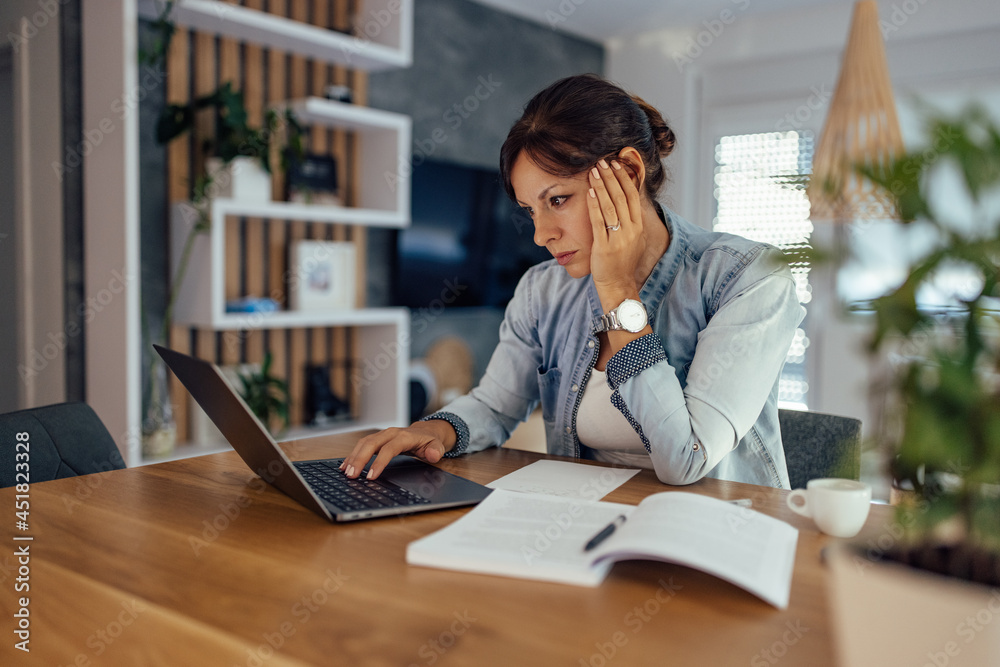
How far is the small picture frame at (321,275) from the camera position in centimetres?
330

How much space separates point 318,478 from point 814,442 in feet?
3.09

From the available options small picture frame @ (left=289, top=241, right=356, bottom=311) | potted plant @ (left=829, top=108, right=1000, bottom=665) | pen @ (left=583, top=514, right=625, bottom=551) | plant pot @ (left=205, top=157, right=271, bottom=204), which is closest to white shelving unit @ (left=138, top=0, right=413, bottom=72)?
plant pot @ (left=205, top=157, right=271, bottom=204)

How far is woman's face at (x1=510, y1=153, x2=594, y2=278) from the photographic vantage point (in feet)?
4.65

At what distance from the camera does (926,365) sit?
0.41m

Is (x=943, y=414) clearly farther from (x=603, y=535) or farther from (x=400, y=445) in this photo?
(x=400, y=445)

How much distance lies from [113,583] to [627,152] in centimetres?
107

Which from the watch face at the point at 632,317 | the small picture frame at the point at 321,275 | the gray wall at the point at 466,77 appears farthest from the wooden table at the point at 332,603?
the gray wall at the point at 466,77

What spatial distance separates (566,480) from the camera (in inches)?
44.9

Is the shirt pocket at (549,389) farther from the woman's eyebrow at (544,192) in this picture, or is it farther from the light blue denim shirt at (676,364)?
the woman's eyebrow at (544,192)

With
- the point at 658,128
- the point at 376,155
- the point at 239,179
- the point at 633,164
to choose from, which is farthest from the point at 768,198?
the point at 633,164

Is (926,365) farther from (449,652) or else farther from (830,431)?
(830,431)

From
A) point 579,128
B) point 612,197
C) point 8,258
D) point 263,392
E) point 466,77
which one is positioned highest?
point 466,77

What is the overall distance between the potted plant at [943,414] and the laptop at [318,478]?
62cm

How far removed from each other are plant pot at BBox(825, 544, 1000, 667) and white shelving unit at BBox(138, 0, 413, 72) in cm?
278
